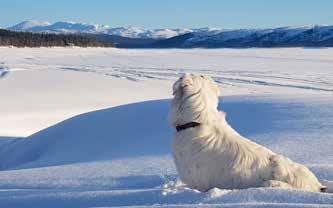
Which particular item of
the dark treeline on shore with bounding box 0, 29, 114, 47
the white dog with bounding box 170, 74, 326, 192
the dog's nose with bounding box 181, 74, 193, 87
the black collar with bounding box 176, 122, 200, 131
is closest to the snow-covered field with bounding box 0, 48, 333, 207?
the white dog with bounding box 170, 74, 326, 192

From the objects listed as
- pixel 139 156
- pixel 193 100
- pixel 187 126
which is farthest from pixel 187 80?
pixel 139 156

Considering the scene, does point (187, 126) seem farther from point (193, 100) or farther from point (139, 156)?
point (139, 156)

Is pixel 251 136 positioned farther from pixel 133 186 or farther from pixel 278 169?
pixel 278 169

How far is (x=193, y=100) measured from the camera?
382cm

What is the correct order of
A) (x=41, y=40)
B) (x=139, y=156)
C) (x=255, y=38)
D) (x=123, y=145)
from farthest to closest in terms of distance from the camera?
(x=255, y=38), (x=41, y=40), (x=123, y=145), (x=139, y=156)

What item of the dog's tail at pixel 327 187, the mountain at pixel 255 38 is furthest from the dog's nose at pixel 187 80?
the mountain at pixel 255 38

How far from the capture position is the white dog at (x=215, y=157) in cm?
390

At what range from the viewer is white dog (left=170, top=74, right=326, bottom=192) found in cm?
390

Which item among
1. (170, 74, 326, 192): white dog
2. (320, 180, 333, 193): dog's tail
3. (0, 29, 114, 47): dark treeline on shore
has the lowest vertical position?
(0, 29, 114, 47): dark treeline on shore

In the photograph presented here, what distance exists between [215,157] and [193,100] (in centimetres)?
41

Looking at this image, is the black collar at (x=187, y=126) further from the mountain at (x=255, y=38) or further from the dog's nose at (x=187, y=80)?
the mountain at (x=255, y=38)

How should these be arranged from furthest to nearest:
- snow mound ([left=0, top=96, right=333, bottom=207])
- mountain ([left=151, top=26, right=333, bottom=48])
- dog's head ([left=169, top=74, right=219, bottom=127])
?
mountain ([left=151, top=26, right=333, bottom=48]) → dog's head ([left=169, top=74, right=219, bottom=127]) → snow mound ([left=0, top=96, right=333, bottom=207])

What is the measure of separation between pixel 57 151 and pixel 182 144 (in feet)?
18.5

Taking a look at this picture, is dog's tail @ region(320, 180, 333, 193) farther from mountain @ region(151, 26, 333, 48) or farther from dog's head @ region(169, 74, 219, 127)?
mountain @ region(151, 26, 333, 48)
